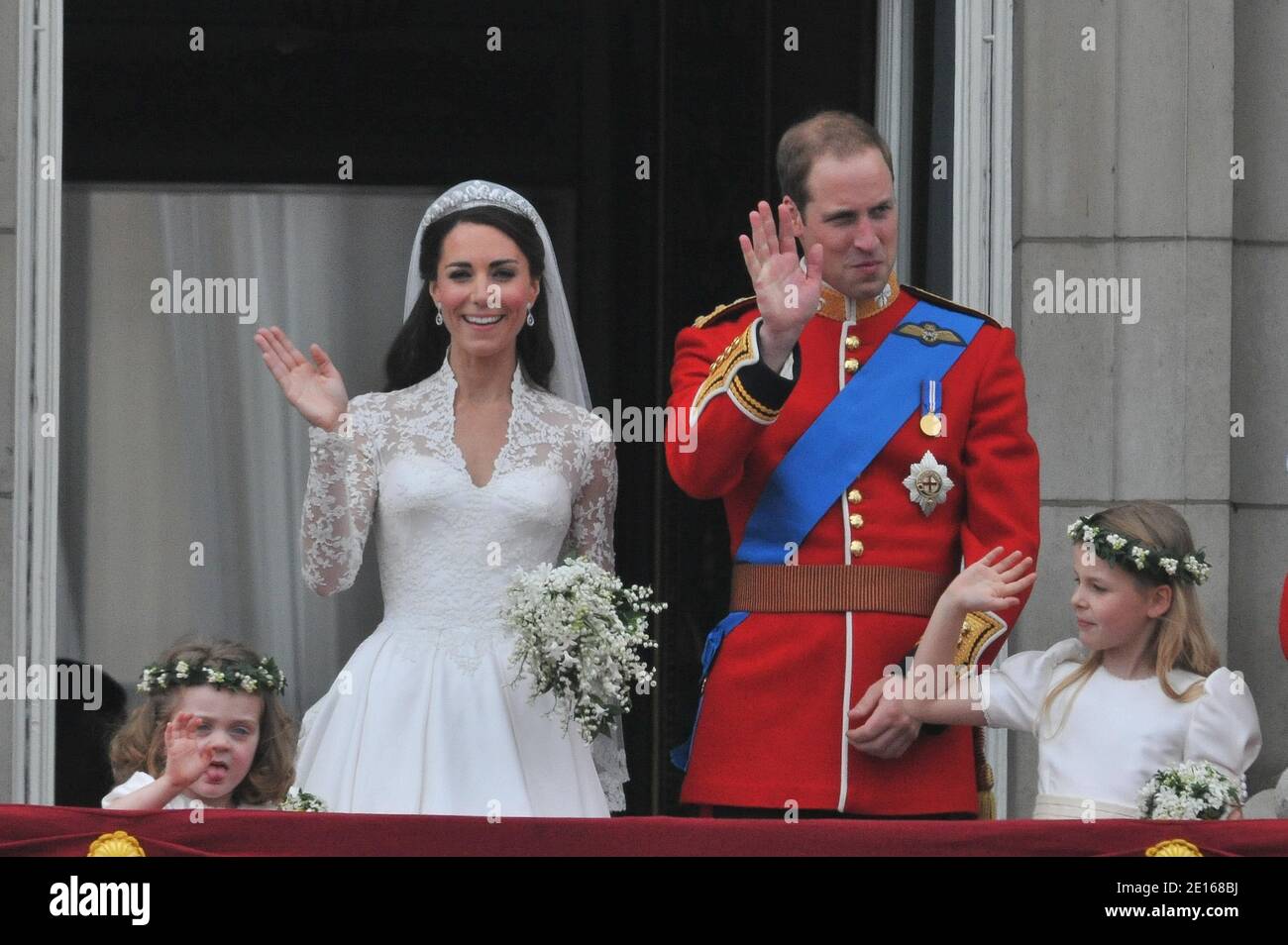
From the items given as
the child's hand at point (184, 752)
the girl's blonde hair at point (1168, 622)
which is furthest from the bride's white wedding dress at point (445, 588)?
the girl's blonde hair at point (1168, 622)

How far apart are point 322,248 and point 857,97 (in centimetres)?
168

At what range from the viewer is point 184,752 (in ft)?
17.0

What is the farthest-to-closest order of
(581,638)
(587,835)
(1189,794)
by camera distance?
(581,638)
(1189,794)
(587,835)

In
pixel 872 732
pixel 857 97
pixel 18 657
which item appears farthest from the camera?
pixel 857 97

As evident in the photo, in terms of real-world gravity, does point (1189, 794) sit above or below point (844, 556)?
below

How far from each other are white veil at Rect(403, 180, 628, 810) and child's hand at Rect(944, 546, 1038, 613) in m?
1.00

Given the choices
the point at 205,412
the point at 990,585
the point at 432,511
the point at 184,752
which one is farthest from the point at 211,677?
the point at 205,412

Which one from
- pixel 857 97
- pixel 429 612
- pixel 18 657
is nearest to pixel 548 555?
pixel 429 612

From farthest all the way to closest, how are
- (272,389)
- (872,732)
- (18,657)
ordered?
(272,389), (18,657), (872,732)

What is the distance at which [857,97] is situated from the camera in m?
7.13

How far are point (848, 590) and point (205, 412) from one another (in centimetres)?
280

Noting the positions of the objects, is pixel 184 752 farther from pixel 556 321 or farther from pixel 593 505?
pixel 556 321

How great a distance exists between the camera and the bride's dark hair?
5871 millimetres

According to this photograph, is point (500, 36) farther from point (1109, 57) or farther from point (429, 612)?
point (429, 612)
